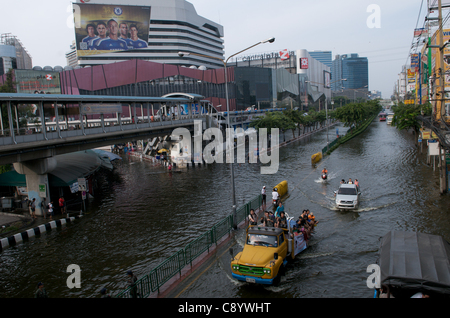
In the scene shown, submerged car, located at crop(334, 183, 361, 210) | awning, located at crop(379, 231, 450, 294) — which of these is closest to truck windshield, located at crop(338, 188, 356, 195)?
submerged car, located at crop(334, 183, 361, 210)

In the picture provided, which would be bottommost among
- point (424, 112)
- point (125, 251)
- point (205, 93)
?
point (125, 251)

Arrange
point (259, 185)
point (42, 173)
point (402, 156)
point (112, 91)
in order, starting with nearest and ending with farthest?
point (42, 173)
point (259, 185)
point (402, 156)
point (112, 91)

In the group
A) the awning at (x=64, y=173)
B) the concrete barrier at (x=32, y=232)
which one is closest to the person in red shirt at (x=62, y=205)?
the concrete barrier at (x=32, y=232)

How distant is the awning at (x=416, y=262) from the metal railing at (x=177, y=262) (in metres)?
7.01

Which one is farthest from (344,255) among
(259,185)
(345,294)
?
(259,185)

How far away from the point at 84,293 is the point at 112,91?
72.7 m

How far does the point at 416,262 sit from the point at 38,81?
89.9 m

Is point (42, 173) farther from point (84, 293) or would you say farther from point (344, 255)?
point (344, 255)

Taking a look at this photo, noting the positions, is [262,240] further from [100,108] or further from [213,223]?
[100,108]

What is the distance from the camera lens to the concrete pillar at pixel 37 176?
22.4 metres

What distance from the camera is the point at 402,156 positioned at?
3822 centimetres

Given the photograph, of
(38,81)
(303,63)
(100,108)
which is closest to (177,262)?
(100,108)

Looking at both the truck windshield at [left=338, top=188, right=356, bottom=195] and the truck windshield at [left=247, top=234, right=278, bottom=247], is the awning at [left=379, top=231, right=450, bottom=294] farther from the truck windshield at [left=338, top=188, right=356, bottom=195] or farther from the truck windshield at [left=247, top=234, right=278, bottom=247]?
the truck windshield at [left=338, top=188, right=356, bottom=195]

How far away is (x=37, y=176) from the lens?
74.2ft
